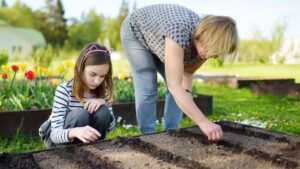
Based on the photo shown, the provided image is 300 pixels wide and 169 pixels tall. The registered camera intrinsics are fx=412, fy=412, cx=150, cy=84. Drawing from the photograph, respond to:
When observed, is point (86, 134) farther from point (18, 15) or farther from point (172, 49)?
point (18, 15)

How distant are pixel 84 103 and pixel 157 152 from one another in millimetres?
657

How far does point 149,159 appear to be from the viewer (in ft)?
6.19

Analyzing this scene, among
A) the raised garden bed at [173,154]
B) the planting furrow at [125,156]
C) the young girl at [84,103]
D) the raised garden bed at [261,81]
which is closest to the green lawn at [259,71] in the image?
the raised garden bed at [261,81]

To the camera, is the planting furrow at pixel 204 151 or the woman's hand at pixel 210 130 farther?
the woman's hand at pixel 210 130

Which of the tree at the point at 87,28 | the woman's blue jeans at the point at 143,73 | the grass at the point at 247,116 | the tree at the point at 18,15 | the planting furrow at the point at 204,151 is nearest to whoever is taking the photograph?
the planting furrow at the point at 204,151

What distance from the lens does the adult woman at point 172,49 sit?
6.92 ft

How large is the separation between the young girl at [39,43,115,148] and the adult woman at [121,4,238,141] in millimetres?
351

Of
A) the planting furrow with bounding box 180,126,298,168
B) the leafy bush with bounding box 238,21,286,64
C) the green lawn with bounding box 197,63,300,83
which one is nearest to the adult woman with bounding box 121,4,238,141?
the planting furrow with bounding box 180,126,298,168

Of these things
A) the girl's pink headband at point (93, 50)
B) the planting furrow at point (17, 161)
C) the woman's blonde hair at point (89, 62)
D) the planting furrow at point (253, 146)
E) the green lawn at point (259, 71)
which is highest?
the girl's pink headband at point (93, 50)

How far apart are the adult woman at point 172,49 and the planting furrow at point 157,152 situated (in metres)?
0.27

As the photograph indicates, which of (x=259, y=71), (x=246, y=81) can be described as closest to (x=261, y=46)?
(x=259, y=71)

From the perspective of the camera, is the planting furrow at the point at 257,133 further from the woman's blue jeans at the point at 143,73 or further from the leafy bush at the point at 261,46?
the leafy bush at the point at 261,46

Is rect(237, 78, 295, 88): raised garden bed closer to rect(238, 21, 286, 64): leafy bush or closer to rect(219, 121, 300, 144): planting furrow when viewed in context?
rect(219, 121, 300, 144): planting furrow

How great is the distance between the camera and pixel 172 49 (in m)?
2.17
